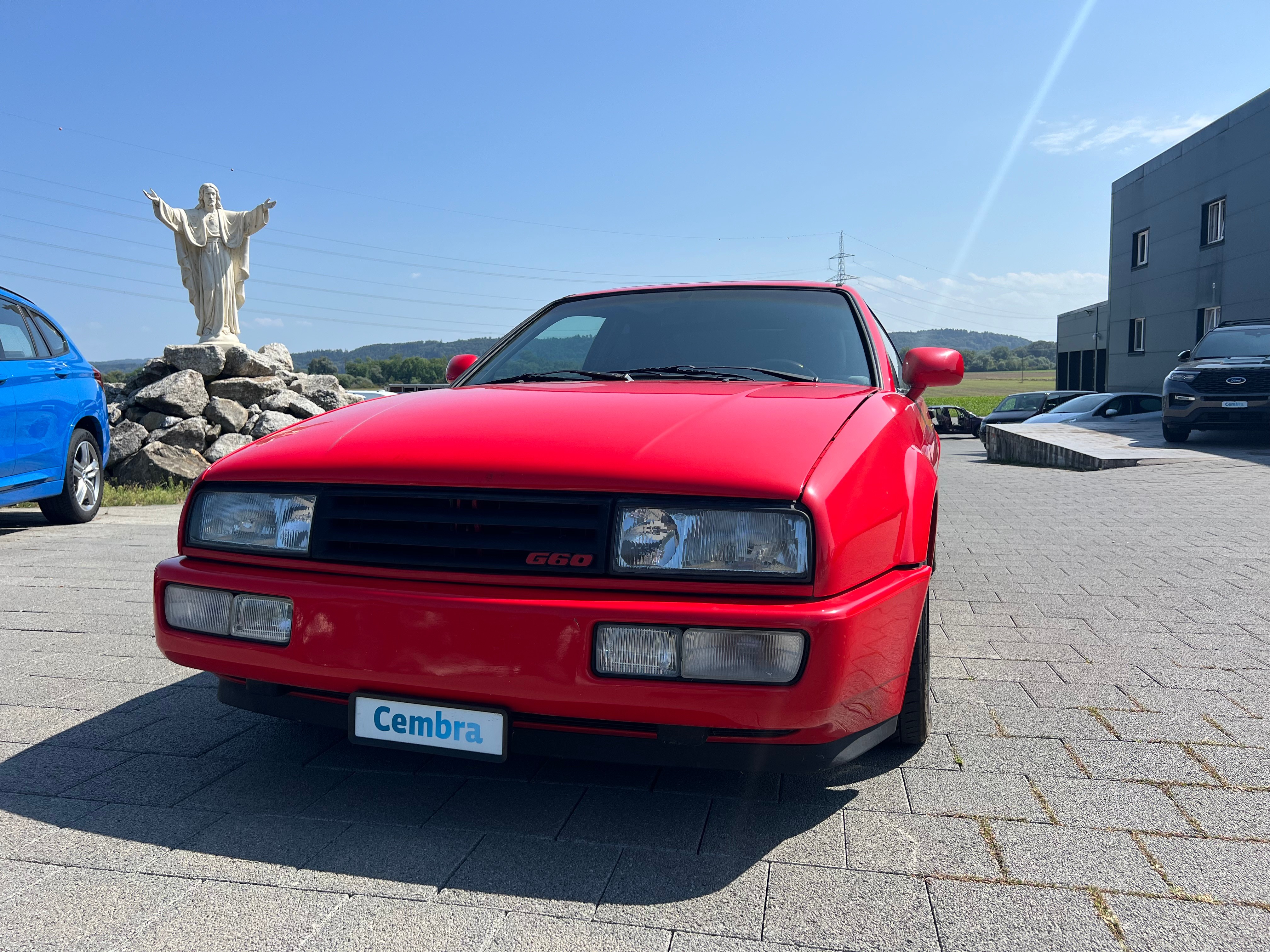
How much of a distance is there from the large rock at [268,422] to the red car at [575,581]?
9993 mm

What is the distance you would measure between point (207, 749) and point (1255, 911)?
2.67m

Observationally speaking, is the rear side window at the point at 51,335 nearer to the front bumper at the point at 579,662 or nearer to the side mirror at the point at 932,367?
the front bumper at the point at 579,662

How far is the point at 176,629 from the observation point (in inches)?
93.4

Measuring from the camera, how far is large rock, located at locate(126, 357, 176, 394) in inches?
507

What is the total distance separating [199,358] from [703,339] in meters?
11.1

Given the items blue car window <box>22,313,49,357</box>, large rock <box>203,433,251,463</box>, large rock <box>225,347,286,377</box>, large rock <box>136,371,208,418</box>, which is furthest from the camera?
large rock <box>225,347,286,377</box>

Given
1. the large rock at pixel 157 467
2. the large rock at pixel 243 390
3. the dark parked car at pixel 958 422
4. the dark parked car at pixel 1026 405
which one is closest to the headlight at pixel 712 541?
the large rock at pixel 157 467

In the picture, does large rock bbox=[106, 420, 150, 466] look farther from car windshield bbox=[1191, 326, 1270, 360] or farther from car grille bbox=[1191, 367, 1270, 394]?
car windshield bbox=[1191, 326, 1270, 360]

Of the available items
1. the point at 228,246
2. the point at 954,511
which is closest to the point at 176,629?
the point at 954,511

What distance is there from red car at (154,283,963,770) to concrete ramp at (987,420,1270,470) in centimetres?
1181

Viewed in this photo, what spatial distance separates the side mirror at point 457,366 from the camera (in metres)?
3.89

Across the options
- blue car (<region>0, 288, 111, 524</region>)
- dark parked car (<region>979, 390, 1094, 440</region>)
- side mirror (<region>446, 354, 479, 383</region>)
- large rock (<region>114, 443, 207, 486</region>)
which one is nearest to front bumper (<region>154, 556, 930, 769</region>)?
side mirror (<region>446, 354, 479, 383</region>)

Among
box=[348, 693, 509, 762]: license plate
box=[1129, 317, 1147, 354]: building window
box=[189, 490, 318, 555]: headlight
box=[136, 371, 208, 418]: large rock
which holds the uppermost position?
box=[1129, 317, 1147, 354]: building window

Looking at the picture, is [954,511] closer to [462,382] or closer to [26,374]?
[462,382]
